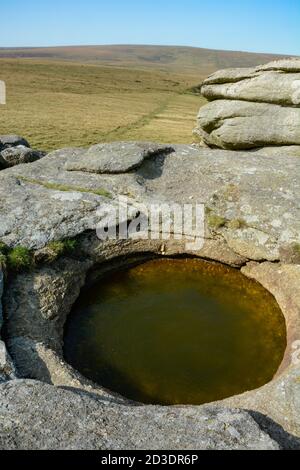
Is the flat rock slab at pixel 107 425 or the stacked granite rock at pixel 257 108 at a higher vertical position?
the stacked granite rock at pixel 257 108

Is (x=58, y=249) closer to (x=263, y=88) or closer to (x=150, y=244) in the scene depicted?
(x=150, y=244)

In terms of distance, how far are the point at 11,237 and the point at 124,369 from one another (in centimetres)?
695

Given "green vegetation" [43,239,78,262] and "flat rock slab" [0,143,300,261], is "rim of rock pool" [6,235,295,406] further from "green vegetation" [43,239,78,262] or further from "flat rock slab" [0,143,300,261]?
"flat rock slab" [0,143,300,261]

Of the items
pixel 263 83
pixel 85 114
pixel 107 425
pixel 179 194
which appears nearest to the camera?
pixel 107 425

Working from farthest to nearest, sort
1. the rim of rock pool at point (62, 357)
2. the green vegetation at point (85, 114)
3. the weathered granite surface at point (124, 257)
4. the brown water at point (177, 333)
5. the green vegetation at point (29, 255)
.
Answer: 1. the green vegetation at point (85, 114)
2. the green vegetation at point (29, 255)
3. the brown water at point (177, 333)
4. the rim of rock pool at point (62, 357)
5. the weathered granite surface at point (124, 257)

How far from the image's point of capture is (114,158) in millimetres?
21016

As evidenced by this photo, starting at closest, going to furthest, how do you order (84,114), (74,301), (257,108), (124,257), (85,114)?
1. (74,301)
2. (124,257)
3. (257,108)
4. (84,114)
5. (85,114)

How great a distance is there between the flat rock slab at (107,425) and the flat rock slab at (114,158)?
1347 centimetres

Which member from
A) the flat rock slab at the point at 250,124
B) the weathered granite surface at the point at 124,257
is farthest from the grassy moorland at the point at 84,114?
the weathered granite surface at the point at 124,257

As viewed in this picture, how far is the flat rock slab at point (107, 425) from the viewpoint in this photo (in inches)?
299

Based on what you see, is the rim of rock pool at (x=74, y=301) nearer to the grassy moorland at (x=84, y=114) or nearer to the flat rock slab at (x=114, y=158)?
the flat rock slab at (x=114, y=158)

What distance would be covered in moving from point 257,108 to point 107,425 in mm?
20393

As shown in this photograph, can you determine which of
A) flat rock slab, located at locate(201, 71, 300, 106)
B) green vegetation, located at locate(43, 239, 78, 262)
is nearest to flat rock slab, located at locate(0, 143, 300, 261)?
green vegetation, located at locate(43, 239, 78, 262)

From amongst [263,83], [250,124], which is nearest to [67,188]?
[250,124]
